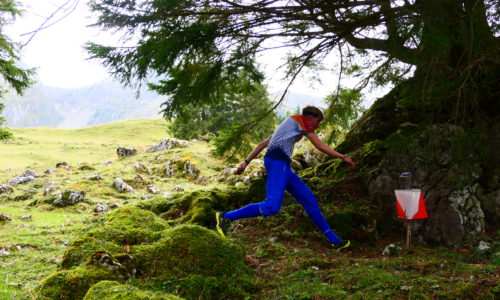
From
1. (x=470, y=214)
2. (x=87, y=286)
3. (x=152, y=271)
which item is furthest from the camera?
(x=470, y=214)

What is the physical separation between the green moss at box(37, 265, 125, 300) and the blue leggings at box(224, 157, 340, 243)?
2.15m

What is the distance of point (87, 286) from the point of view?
357 centimetres

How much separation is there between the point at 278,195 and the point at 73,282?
9.42ft

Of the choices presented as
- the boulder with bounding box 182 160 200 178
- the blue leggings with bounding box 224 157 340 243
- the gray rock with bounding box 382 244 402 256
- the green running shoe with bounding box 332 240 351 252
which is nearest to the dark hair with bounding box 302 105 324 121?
the blue leggings with bounding box 224 157 340 243

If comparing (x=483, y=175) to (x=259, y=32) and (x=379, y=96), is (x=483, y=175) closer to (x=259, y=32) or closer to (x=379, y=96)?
(x=379, y=96)

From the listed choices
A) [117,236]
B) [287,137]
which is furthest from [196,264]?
[287,137]

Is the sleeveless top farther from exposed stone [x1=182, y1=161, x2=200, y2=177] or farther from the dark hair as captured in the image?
exposed stone [x1=182, y1=161, x2=200, y2=177]

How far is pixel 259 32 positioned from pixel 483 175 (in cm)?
503

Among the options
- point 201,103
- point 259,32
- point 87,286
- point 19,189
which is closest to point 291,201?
point 201,103

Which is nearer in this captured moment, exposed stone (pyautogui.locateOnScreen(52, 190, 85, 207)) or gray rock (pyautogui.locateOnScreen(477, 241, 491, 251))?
gray rock (pyautogui.locateOnScreen(477, 241, 491, 251))

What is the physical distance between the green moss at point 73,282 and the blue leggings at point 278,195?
2154mm

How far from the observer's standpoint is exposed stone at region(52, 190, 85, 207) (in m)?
11.5

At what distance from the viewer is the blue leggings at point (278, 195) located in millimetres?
5172

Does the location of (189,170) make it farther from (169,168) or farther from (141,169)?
(141,169)
